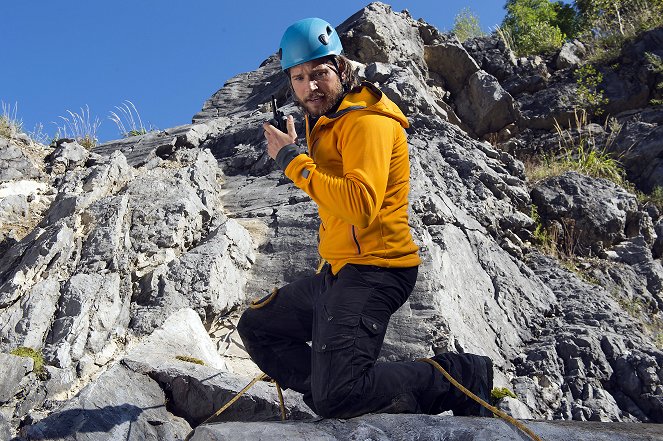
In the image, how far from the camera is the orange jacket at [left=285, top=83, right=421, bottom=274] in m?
3.02

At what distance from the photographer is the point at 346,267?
10.6ft

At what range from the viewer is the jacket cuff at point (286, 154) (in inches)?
129

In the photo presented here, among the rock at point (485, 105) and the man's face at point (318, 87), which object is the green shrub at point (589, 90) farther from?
the man's face at point (318, 87)

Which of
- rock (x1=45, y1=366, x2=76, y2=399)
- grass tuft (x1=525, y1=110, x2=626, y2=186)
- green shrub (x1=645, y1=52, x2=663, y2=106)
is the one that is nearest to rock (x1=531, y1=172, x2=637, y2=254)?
grass tuft (x1=525, y1=110, x2=626, y2=186)

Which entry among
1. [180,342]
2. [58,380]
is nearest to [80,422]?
[58,380]

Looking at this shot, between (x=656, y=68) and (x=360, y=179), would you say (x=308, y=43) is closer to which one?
(x=360, y=179)

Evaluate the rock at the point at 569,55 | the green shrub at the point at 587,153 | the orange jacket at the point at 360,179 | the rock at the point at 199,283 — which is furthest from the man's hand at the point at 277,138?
the rock at the point at 569,55

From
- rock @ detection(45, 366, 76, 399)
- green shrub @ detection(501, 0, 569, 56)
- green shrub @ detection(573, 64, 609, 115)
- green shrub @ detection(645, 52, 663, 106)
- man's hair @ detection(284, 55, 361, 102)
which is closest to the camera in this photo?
man's hair @ detection(284, 55, 361, 102)

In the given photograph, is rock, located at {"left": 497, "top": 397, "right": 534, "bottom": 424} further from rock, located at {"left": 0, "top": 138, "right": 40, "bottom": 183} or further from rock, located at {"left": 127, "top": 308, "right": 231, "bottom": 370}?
rock, located at {"left": 0, "top": 138, "right": 40, "bottom": 183}

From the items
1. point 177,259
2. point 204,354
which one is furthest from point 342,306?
point 177,259

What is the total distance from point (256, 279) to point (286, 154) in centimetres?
316

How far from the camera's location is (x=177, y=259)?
597 centimetres

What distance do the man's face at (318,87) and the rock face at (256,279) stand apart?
1.63 m

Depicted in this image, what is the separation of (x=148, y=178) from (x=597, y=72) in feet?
31.3
